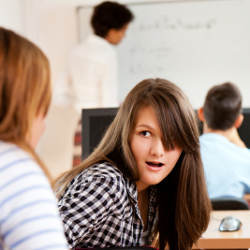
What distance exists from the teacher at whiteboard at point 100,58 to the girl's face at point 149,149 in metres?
2.06

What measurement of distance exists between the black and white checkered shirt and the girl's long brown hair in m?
0.05

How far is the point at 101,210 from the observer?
107 cm

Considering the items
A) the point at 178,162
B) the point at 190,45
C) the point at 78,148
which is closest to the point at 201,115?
the point at 178,162

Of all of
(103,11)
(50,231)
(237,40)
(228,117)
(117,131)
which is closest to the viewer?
(50,231)

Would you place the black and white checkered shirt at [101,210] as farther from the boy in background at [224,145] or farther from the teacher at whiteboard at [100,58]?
the teacher at whiteboard at [100,58]

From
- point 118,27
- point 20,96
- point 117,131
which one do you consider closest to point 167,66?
point 118,27

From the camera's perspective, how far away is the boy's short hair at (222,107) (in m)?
1.62

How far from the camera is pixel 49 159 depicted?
391 centimetres

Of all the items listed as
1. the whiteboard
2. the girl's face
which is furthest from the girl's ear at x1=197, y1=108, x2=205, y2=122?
the whiteboard

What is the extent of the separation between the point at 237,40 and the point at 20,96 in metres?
3.46

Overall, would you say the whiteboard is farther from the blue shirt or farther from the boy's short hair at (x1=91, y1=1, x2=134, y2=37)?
the blue shirt

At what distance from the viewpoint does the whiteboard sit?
12.7 feet

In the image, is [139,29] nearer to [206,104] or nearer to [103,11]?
[103,11]

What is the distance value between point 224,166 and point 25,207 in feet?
4.10
